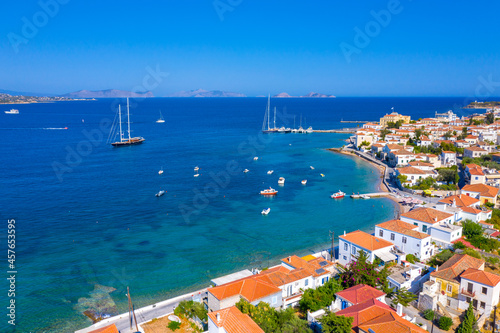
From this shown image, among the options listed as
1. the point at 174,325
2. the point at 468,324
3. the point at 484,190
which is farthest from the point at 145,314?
the point at 484,190

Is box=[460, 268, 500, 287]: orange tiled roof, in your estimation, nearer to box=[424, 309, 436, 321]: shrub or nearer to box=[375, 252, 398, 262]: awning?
box=[424, 309, 436, 321]: shrub

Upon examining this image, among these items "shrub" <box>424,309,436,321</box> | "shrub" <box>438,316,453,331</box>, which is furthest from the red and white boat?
"shrub" <box>438,316,453,331</box>

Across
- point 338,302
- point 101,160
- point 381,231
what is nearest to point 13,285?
point 338,302

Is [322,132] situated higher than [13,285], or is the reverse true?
[322,132]

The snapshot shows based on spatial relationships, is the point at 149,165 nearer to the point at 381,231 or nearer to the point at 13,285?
the point at 13,285

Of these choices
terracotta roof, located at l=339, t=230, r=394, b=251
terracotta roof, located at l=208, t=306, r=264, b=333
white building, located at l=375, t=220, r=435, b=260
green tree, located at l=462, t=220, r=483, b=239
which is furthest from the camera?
green tree, located at l=462, t=220, r=483, b=239

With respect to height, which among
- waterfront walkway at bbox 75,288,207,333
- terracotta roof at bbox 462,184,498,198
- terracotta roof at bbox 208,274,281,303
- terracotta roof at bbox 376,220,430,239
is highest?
terracotta roof at bbox 462,184,498,198
